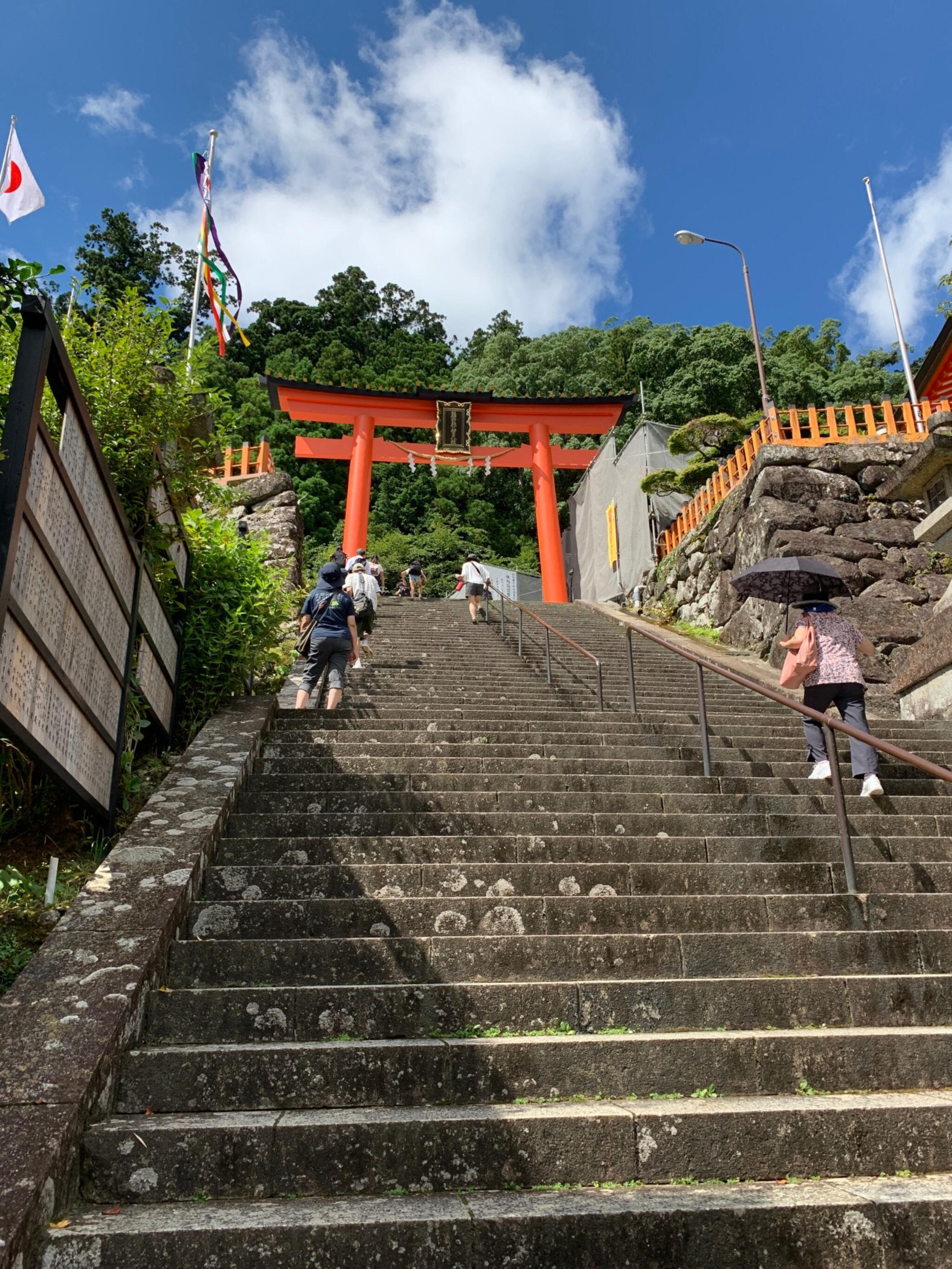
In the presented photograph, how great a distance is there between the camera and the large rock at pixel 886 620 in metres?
11.1

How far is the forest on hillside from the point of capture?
26.7 metres

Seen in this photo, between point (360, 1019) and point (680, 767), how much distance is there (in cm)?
334

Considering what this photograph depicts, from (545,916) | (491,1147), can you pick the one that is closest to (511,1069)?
(491,1147)

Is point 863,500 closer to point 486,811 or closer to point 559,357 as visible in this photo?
point 486,811

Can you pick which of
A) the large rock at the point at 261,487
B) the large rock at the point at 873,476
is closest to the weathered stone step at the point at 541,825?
the large rock at the point at 873,476

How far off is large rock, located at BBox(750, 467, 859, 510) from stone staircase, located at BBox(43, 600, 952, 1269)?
8718 mm

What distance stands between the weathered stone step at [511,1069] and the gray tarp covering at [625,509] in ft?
50.8

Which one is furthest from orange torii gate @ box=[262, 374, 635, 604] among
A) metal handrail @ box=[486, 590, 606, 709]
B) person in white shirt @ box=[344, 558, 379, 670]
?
person in white shirt @ box=[344, 558, 379, 670]

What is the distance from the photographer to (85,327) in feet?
14.8

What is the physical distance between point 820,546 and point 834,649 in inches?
289

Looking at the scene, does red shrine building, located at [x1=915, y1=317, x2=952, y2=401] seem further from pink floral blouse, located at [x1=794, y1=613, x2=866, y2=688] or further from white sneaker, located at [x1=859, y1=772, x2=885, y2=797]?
white sneaker, located at [x1=859, y1=772, x2=885, y2=797]

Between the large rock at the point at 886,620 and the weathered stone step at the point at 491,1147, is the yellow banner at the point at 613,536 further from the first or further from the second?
the weathered stone step at the point at 491,1147

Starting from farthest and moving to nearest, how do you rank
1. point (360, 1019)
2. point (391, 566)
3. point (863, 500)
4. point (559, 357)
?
point (559, 357)
point (391, 566)
point (863, 500)
point (360, 1019)

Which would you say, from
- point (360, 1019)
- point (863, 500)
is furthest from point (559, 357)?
point (360, 1019)
